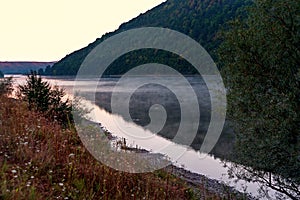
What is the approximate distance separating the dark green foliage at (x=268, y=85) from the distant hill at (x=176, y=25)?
48.3 metres

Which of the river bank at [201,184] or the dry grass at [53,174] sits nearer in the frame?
the dry grass at [53,174]

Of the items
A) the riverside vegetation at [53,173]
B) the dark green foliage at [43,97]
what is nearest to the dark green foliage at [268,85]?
the riverside vegetation at [53,173]

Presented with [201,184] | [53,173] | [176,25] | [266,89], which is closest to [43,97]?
[201,184]

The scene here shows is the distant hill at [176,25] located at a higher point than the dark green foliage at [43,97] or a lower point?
higher

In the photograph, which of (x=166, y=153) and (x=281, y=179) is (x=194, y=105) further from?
(x=281, y=179)

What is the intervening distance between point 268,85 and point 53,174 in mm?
5136

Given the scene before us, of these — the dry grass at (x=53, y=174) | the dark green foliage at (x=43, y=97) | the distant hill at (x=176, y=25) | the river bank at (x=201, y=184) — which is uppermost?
the distant hill at (x=176, y=25)

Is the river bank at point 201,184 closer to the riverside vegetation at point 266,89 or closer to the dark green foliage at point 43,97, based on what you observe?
the riverside vegetation at point 266,89

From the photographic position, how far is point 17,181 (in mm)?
4211

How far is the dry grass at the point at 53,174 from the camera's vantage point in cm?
437

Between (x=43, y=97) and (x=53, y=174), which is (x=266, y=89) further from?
(x=43, y=97)

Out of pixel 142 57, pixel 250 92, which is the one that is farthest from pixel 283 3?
pixel 142 57

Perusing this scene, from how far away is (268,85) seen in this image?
24.7 ft

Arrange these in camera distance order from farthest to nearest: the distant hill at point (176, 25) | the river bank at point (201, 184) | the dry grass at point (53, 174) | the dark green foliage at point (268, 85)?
the distant hill at point (176, 25) < the river bank at point (201, 184) < the dark green foliage at point (268, 85) < the dry grass at point (53, 174)
